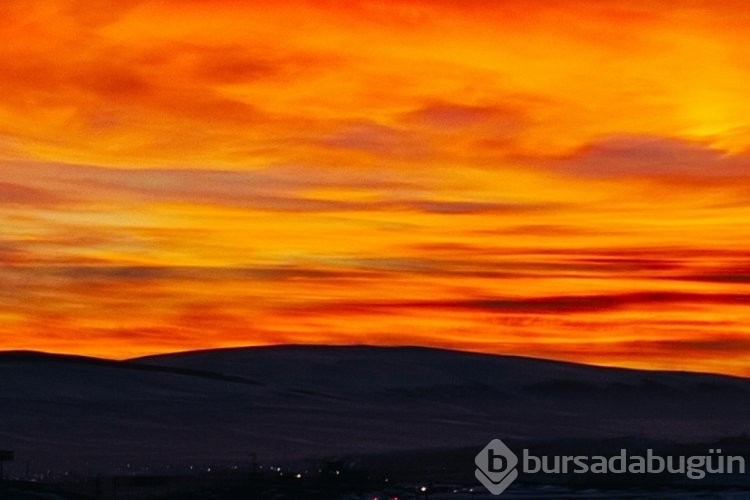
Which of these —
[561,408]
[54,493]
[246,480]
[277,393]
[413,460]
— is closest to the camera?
[54,493]

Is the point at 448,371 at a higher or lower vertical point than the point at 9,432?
higher

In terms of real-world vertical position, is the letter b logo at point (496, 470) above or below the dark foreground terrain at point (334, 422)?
below

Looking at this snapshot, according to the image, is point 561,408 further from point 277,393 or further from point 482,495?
point 482,495

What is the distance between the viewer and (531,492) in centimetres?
6141

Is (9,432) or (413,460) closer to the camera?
(413,460)

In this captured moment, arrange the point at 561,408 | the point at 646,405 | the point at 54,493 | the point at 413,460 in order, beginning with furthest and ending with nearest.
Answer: the point at 646,405 < the point at 561,408 < the point at 413,460 < the point at 54,493

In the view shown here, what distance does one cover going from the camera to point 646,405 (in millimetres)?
142250

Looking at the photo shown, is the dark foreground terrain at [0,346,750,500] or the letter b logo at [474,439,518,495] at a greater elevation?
the dark foreground terrain at [0,346,750,500]

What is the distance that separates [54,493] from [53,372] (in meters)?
69.7

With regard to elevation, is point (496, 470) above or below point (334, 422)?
below

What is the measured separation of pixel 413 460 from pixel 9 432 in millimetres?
24984

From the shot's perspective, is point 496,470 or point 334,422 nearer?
point 496,470

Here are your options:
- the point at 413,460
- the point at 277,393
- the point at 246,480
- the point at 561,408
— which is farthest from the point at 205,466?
the point at 561,408

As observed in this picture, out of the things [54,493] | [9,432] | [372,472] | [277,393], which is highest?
[277,393]
